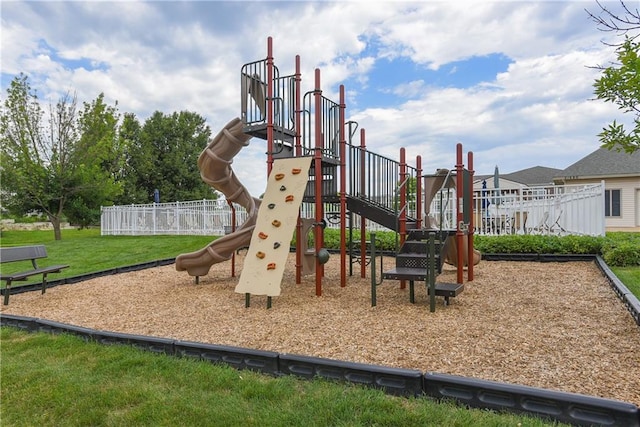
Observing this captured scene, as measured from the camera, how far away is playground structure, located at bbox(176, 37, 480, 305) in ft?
20.3

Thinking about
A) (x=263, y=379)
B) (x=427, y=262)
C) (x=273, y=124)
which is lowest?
(x=263, y=379)

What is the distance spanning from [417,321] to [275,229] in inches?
99.8

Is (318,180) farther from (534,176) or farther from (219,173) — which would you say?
(534,176)

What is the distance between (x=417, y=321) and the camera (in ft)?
15.5

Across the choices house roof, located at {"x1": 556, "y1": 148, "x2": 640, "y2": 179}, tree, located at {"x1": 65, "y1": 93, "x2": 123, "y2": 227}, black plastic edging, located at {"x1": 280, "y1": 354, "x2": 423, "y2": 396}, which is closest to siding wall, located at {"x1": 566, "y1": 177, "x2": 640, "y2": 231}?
house roof, located at {"x1": 556, "y1": 148, "x2": 640, "y2": 179}

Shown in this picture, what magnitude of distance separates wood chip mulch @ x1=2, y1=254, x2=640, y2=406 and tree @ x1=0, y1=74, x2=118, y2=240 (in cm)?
1446

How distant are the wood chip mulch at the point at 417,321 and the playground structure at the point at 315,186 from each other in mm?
575

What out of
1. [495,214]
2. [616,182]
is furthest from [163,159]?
[616,182]

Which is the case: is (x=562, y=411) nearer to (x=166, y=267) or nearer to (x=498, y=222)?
(x=166, y=267)

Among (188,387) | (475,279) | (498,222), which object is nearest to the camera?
(188,387)

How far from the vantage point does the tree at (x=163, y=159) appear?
34.3 meters

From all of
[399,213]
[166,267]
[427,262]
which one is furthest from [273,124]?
[166,267]

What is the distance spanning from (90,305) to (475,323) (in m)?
5.56

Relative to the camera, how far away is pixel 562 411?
7.91 feet
